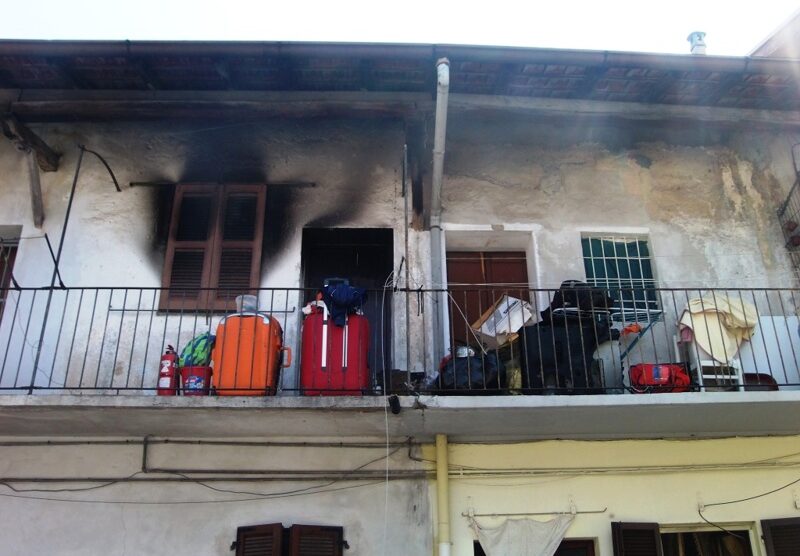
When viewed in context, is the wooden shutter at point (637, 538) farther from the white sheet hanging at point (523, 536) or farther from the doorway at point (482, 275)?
the doorway at point (482, 275)

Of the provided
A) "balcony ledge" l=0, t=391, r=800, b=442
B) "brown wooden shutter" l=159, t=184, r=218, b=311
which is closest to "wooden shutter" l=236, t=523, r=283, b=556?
"balcony ledge" l=0, t=391, r=800, b=442

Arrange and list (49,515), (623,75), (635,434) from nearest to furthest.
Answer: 1. (49,515)
2. (635,434)
3. (623,75)

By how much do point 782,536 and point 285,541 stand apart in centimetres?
472

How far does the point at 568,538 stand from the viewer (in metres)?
6.95

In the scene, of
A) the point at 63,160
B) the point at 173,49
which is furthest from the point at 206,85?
A: the point at 63,160

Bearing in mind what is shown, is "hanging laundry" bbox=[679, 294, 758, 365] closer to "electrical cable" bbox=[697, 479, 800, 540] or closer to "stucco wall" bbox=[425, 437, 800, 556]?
"stucco wall" bbox=[425, 437, 800, 556]

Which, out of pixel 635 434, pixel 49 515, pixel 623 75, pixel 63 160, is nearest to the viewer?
pixel 49 515

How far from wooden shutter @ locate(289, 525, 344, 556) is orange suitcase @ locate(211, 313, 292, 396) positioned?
1.28 m

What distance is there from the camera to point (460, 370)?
6.85 metres

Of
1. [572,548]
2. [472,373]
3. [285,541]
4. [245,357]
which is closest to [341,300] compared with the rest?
[245,357]

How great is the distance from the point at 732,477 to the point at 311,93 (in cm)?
598

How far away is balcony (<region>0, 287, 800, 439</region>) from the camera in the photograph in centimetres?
654

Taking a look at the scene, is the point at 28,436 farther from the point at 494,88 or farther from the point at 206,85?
the point at 494,88

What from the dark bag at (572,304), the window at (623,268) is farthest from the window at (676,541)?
the window at (623,268)
